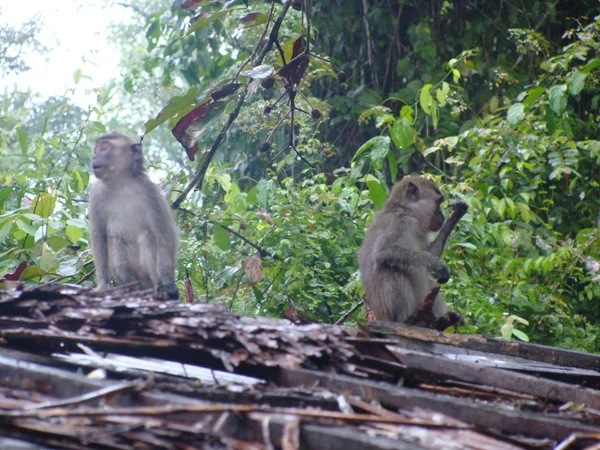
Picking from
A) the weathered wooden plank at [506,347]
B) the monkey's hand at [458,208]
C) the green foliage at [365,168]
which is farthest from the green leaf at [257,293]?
the weathered wooden plank at [506,347]

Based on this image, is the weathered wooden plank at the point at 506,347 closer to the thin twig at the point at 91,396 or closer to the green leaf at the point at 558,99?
the thin twig at the point at 91,396

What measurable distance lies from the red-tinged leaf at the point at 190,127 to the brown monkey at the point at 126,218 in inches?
39.7

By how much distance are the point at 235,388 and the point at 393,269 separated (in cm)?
408

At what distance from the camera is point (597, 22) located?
26.1 ft

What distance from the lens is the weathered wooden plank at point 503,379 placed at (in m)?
2.90

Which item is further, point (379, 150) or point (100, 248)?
point (379, 150)

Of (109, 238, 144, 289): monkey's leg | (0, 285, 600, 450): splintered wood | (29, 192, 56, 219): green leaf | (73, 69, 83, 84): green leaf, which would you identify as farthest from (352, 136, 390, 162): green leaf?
(0, 285, 600, 450): splintered wood

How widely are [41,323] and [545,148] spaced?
6487 millimetres

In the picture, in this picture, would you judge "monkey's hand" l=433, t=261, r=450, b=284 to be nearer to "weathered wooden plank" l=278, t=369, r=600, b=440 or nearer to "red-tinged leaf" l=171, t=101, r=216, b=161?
"red-tinged leaf" l=171, t=101, r=216, b=161

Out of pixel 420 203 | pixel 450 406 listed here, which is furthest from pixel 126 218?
pixel 450 406

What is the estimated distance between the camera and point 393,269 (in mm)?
6281

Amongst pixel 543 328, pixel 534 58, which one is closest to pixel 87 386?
pixel 543 328

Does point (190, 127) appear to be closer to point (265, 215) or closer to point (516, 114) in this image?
point (265, 215)

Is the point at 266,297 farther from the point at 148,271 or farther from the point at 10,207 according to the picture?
the point at 10,207
